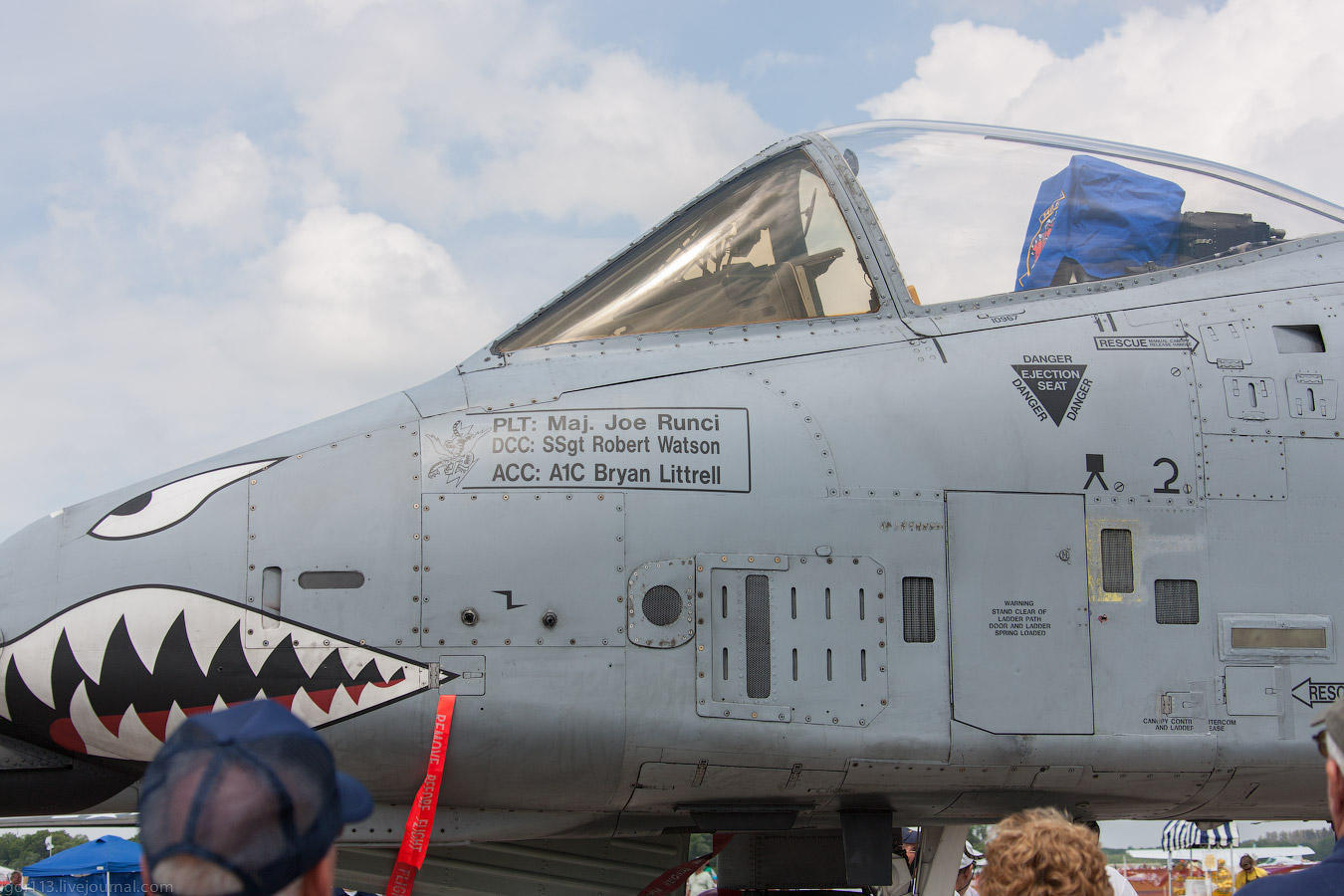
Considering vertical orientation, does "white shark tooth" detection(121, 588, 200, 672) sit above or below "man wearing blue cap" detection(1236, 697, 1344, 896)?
above

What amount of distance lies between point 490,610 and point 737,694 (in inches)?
39.8

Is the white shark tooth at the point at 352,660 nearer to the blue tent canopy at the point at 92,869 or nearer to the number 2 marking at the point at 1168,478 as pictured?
the number 2 marking at the point at 1168,478

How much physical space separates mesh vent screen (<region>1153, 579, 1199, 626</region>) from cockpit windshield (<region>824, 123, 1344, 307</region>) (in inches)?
59.7

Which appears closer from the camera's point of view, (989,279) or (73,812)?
(73,812)

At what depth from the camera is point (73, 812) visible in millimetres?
4664

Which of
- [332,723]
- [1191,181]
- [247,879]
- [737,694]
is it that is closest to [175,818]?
[247,879]

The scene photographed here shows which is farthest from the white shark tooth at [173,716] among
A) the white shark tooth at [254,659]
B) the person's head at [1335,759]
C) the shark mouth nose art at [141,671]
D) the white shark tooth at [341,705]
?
the person's head at [1335,759]

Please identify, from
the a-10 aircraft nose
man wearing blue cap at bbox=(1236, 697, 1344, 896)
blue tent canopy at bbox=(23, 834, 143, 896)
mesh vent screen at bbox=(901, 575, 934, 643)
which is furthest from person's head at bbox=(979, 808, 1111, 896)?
blue tent canopy at bbox=(23, 834, 143, 896)

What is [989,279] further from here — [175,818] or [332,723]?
[175,818]

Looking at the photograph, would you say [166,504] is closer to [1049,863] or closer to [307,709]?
[307,709]

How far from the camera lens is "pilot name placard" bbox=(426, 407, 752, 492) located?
4711 millimetres

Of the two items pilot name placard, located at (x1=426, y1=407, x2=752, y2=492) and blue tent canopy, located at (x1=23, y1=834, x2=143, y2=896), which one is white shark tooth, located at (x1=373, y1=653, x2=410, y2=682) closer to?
pilot name placard, located at (x1=426, y1=407, x2=752, y2=492)

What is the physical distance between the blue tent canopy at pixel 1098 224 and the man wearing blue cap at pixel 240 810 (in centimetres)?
465

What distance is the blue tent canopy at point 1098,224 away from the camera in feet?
18.8
